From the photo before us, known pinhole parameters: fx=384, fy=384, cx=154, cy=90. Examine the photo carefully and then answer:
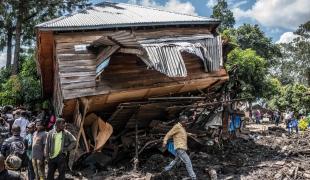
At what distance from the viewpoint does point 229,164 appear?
1234 centimetres

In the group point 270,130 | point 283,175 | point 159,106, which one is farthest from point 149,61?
point 270,130

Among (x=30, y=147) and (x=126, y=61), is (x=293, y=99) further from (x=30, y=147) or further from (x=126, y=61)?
(x=30, y=147)

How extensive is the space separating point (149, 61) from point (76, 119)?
3.05 m

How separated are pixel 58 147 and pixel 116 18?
6.50m

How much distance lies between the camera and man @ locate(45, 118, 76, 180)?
891 centimetres

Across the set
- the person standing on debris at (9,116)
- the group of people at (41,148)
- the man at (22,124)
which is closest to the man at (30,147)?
the group of people at (41,148)

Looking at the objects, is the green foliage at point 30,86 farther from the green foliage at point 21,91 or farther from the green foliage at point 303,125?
the green foliage at point 303,125

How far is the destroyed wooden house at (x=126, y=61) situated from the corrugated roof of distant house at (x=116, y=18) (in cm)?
3

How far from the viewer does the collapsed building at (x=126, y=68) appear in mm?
11961

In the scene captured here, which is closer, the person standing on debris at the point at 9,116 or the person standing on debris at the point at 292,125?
the person standing on debris at the point at 9,116

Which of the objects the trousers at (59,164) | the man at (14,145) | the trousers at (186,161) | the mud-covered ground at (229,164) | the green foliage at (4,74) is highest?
the green foliage at (4,74)

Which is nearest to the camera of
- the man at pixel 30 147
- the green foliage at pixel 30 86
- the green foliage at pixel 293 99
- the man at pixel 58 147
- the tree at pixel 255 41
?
the man at pixel 58 147

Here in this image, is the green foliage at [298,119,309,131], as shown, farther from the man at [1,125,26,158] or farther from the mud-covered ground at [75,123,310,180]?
the man at [1,125,26,158]

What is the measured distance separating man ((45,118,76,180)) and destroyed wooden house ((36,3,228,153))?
268 centimetres
